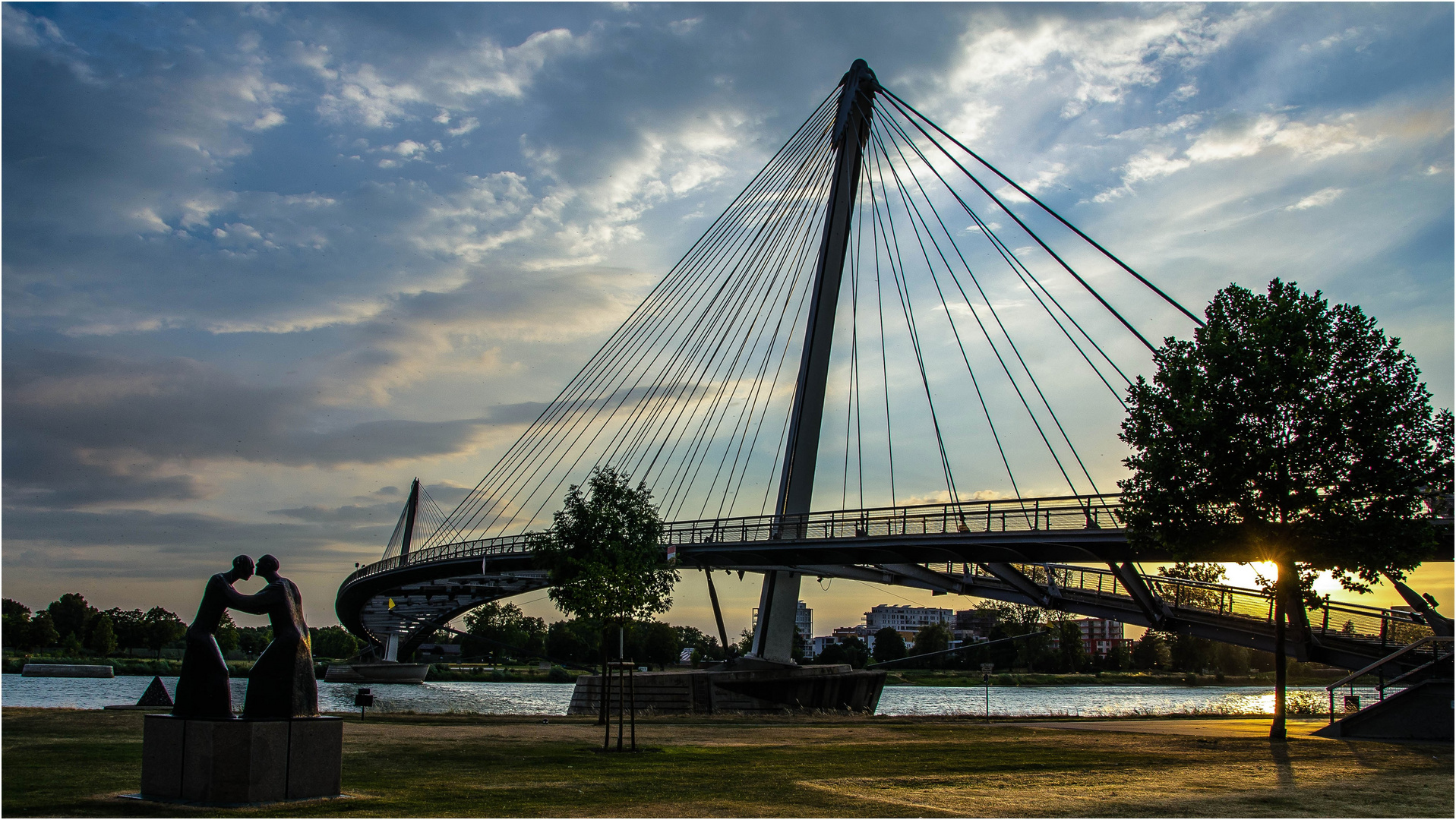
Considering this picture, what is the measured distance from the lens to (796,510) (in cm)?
3831

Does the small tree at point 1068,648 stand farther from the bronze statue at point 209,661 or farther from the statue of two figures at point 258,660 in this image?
the bronze statue at point 209,661

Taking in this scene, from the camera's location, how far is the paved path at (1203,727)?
25266 mm

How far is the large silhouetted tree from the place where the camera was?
21.8 m

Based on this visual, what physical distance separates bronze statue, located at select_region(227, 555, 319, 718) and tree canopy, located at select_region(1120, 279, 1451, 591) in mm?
19281

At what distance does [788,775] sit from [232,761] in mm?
7445

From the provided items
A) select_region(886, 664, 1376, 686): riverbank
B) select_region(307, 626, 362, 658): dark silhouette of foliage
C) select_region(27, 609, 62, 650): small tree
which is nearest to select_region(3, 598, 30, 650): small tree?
select_region(27, 609, 62, 650): small tree

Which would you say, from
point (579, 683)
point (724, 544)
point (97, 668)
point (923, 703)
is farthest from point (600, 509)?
point (97, 668)

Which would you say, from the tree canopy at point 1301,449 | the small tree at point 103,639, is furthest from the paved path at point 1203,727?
the small tree at point 103,639

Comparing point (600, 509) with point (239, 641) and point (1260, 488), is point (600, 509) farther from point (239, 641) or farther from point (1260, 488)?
point (239, 641)

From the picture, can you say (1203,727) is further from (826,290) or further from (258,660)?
(258,660)

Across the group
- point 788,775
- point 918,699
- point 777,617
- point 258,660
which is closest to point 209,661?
point 258,660

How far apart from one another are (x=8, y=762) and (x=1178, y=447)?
23.2 meters

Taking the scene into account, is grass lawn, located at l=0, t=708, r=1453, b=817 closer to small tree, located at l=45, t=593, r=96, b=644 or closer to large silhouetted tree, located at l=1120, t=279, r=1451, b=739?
large silhouetted tree, located at l=1120, t=279, r=1451, b=739

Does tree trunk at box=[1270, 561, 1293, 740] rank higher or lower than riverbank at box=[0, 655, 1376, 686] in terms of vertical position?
higher
